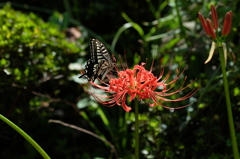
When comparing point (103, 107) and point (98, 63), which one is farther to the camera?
point (103, 107)

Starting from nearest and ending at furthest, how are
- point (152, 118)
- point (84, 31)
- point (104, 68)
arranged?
point (104, 68) < point (152, 118) < point (84, 31)

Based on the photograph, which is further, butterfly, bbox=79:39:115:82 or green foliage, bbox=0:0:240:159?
green foliage, bbox=0:0:240:159

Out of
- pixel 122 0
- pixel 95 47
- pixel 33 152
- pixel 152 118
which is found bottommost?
pixel 33 152

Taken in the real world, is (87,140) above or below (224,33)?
below

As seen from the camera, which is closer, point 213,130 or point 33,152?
point 213,130

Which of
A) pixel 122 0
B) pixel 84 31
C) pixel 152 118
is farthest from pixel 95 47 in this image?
pixel 122 0

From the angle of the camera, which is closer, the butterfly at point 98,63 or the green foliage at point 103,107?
the butterfly at point 98,63

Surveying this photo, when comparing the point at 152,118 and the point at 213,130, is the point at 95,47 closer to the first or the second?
the point at 152,118

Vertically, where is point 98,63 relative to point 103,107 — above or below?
above
